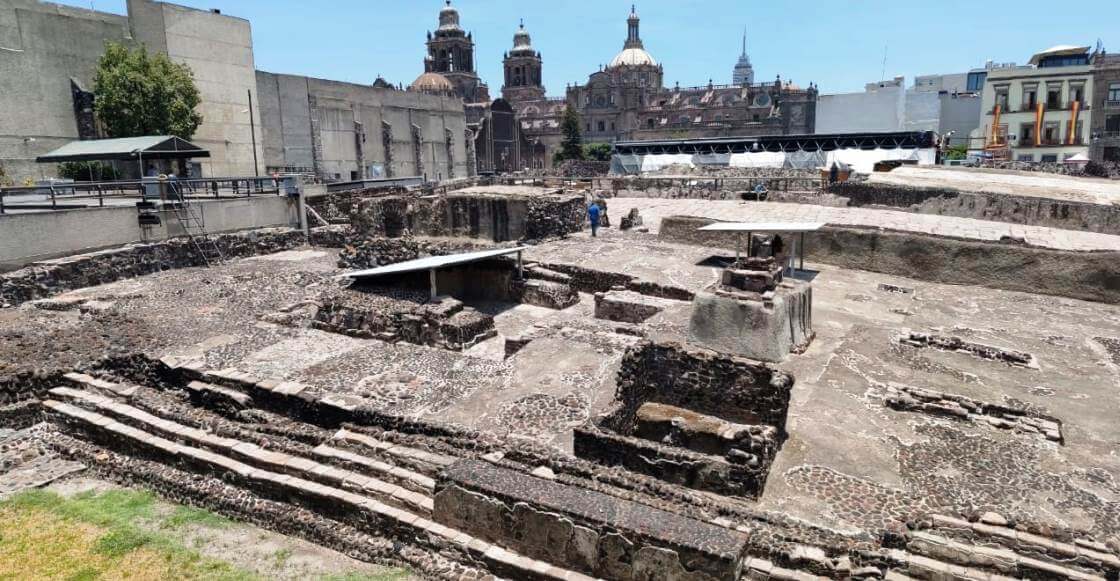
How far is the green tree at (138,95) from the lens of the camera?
27.4 metres

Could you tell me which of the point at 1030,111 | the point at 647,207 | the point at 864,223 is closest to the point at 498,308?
the point at 864,223

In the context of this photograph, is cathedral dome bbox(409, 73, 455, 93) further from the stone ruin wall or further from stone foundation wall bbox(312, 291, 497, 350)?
the stone ruin wall

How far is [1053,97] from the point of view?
45.1 metres

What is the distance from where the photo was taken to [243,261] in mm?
20312

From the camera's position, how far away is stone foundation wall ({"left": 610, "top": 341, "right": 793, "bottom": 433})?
7.99m

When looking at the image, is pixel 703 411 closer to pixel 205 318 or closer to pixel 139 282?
pixel 205 318

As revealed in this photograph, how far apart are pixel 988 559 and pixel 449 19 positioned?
9341 cm

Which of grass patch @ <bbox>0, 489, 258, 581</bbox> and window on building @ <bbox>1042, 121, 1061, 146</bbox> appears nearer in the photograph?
grass patch @ <bbox>0, 489, 258, 581</bbox>

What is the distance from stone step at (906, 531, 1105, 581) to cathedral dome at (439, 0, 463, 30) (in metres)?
92.3

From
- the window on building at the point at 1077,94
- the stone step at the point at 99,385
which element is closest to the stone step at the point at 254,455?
the stone step at the point at 99,385

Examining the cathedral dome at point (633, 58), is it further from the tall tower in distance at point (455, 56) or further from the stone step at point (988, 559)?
the stone step at point (988, 559)

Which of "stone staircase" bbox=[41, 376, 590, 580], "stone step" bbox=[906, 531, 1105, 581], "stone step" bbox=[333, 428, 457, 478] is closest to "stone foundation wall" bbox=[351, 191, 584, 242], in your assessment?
"stone staircase" bbox=[41, 376, 590, 580]

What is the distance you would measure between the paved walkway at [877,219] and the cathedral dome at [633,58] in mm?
66237

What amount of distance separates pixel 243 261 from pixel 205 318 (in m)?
7.69
